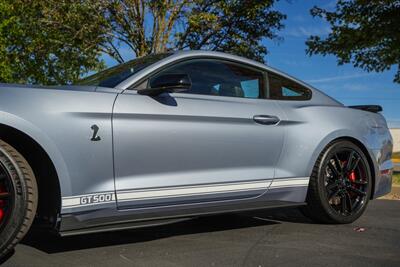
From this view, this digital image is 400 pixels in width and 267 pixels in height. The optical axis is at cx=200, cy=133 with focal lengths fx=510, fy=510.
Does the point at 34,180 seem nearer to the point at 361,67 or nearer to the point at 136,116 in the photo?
the point at 136,116

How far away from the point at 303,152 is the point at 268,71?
2.54ft

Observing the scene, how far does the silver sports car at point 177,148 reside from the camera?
3.11m

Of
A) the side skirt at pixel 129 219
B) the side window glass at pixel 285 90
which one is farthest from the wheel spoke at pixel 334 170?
the side skirt at pixel 129 219

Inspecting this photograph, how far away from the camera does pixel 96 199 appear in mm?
3244

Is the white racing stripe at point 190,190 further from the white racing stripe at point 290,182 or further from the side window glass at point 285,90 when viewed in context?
the side window glass at point 285,90

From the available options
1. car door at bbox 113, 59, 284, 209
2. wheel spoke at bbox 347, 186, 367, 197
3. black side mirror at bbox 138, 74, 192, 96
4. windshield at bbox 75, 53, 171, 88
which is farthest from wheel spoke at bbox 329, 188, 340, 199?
windshield at bbox 75, 53, 171, 88

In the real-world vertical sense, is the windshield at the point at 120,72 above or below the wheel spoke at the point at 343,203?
above

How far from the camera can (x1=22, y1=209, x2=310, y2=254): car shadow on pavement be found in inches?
145

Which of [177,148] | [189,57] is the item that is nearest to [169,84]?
[177,148]

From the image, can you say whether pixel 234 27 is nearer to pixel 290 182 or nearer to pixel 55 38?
pixel 55 38

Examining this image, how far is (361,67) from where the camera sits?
36.4 ft

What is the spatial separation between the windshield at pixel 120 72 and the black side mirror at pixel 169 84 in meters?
0.25

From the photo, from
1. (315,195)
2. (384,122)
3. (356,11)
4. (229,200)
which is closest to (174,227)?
(229,200)

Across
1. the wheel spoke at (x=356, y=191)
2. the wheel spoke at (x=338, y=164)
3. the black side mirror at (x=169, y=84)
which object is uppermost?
the black side mirror at (x=169, y=84)
